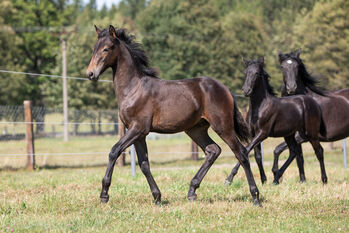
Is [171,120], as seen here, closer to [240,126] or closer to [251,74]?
[240,126]

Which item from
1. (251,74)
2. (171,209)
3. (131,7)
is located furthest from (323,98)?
(131,7)

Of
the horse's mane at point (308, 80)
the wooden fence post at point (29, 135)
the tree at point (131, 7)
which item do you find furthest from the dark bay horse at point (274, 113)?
the tree at point (131, 7)

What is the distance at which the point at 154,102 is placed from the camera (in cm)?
620

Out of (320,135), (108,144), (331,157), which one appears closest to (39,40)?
(108,144)

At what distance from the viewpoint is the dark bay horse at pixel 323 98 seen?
888 cm

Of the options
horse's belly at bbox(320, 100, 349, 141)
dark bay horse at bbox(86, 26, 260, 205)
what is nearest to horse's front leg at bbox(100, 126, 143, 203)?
dark bay horse at bbox(86, 26, 260, 205)

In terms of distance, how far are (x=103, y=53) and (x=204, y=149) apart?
7.21 ft

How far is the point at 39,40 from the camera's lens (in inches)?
1534

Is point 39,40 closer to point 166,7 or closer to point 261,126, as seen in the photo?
point 166,7

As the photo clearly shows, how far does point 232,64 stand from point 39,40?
18100 millimetres

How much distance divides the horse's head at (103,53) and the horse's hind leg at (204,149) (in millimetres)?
1709

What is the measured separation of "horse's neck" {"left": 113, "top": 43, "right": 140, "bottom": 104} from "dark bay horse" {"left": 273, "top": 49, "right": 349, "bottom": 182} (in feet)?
12.4

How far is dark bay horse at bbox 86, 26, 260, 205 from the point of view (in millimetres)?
6082

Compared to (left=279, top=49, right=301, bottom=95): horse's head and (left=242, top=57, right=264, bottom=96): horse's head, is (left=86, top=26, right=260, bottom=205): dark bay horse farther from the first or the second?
(left=279, top=49, right=301, bottom=95): horse's head
